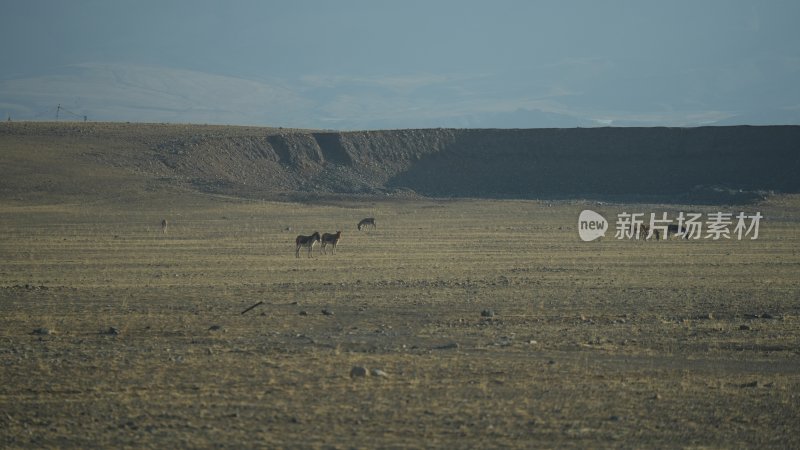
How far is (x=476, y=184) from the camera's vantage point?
8912 cm

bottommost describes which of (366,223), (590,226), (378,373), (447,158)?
(378,373)

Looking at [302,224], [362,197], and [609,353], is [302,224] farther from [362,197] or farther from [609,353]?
[609,353]

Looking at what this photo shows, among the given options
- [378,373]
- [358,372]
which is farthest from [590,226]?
[358,372]

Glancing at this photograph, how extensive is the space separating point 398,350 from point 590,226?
3748 cm

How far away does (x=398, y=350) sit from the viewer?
1520cm

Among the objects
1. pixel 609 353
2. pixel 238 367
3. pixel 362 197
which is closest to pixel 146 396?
pixel 238 367

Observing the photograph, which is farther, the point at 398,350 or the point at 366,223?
the point at 366,223

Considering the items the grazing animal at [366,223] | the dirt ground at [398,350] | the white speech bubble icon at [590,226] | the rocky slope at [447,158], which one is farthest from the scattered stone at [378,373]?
the rocky slope at [447,158]

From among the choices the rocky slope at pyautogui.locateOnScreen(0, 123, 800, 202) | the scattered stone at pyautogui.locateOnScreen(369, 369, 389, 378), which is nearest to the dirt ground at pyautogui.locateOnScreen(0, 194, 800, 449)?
the scattered stone at pyautogui.locateOnScreen(369, 369, 389, 378)

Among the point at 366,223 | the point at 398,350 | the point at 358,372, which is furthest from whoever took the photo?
the point at 366,223

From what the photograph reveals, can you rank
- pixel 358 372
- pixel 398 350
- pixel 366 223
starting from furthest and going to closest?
pixel 366 223, pixel 398 350, pixel 358 372

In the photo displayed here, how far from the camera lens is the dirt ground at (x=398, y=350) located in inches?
423

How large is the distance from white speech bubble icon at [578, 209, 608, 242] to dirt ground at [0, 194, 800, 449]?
11.2 metres

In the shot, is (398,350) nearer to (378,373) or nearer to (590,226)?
(378,373)
